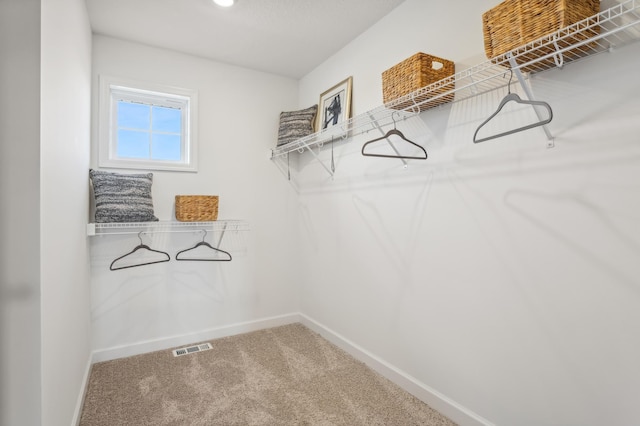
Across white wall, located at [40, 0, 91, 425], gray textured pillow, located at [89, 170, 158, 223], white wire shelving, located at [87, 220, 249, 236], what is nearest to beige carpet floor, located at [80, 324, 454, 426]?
white wall, located at [40, 0, 91, 425]

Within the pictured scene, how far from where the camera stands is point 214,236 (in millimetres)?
3035

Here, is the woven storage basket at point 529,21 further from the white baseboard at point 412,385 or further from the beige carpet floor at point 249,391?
the beige carpet floor at point 249,391

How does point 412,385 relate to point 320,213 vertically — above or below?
below

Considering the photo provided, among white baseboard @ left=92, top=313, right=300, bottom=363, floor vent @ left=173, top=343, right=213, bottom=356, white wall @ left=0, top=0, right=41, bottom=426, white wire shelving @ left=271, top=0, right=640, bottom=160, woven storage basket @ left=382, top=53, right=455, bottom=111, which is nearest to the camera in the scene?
white wall @ left=0, top=0, right=41, bottom=426

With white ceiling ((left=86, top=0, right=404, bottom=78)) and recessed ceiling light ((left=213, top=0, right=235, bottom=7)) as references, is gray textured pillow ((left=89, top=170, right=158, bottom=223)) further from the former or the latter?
recessed ceiling light ((left=213, top=0, right=235, bottom=7))

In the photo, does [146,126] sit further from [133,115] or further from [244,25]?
[244,25]

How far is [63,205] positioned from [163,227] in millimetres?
1316

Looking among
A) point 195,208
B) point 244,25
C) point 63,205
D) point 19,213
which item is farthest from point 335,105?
point 19,213

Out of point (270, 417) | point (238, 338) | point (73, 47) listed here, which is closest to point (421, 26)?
point (73, 47)

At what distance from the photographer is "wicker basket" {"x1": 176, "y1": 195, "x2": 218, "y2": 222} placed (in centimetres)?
267

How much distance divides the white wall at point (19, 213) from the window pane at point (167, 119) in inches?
74.9

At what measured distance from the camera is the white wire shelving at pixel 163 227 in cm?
242

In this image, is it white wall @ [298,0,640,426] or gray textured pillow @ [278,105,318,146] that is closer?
white wall @ [298,0,640,426]

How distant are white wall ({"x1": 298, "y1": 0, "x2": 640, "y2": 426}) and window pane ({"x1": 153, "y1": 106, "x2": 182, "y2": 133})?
4.97ft
